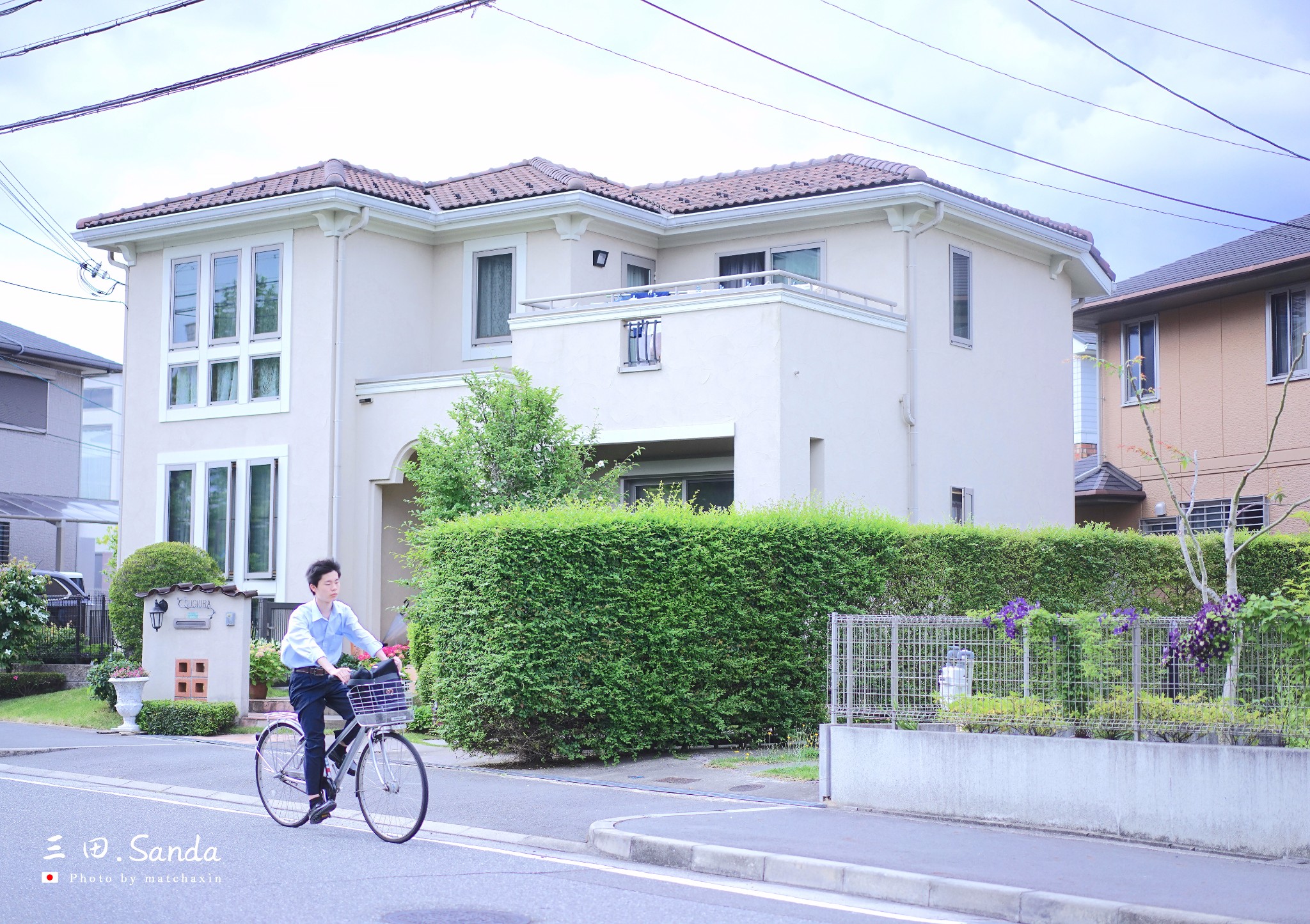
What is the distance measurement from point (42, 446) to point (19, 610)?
1493 cm

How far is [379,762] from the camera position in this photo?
9508 millimetres

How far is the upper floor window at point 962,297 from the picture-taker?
2303 centimetres

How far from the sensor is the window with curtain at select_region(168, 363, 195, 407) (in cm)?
2552

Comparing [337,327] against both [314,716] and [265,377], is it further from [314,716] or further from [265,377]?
[314,716]

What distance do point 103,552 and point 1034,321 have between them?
29.9 meters

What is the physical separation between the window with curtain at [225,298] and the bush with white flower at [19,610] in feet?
17.3

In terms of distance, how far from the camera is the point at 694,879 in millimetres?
8930

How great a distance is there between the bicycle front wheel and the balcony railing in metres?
10.9

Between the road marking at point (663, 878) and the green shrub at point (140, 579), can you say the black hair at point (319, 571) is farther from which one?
the green shrub at point (140, 579)

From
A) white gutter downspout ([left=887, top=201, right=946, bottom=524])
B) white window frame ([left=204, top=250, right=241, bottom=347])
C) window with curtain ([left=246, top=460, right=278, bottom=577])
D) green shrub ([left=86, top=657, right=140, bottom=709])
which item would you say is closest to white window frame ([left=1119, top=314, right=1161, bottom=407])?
white gutter downspout ([left=887, top=201, right=946, bottom=524])

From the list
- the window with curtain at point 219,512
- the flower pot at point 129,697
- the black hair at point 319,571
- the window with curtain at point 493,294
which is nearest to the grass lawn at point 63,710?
the flower pot at point 129,697

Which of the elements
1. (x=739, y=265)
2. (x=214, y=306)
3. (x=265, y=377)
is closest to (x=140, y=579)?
(x=265, y=377)

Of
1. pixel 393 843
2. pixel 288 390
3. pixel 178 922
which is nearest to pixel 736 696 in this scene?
pixel 393 843

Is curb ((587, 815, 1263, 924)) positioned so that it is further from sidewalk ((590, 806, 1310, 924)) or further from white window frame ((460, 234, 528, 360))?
white window frame ((460, 234, 528, 360))
